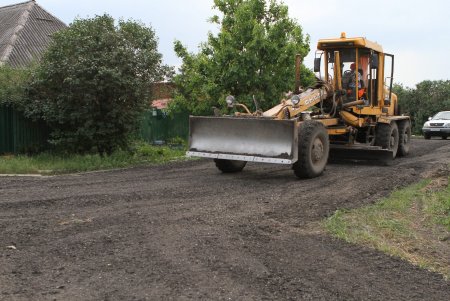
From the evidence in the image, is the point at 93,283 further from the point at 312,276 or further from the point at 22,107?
the point at 22,107

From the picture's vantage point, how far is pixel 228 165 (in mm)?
12398

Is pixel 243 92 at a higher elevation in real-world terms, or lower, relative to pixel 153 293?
higher

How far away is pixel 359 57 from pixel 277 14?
19.3ft

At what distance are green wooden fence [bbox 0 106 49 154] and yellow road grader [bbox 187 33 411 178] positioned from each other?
6076 mm

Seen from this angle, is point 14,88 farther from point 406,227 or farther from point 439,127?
point 439,127

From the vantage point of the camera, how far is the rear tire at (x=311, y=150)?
11156 mm

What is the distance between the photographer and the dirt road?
4863 millimetres

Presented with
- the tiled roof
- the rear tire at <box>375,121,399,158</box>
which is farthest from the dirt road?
the tiled roof

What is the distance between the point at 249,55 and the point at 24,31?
1550cm

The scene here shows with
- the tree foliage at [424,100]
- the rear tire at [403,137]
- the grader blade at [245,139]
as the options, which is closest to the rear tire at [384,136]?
the rear tire at [403,137]

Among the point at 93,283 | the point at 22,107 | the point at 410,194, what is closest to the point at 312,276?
the point at 93,283

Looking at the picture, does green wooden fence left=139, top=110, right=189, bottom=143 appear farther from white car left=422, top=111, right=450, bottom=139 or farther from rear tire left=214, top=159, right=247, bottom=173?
white car left=422, top=111, right=450, bottom=139

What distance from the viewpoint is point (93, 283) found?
4949 millimetres

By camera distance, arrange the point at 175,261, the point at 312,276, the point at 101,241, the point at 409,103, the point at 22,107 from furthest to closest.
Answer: the point at 409,103 < the point at 22,107 < the point at 101,241 < the point at 175,261 < the point at 312,276
